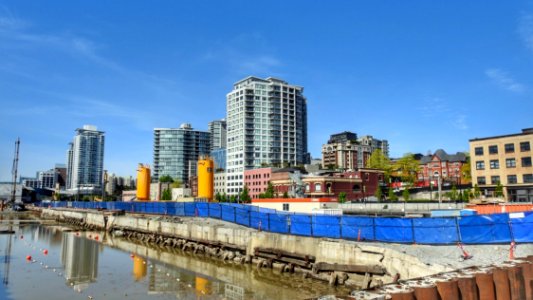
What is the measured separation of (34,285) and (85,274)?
13.6 feet

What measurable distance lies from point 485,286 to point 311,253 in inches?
742

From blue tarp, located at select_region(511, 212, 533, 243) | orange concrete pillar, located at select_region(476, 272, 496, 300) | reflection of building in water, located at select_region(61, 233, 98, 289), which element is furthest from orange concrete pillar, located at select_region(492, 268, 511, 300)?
reflection of building in water, located at select_region(61, 233, 98, 289)

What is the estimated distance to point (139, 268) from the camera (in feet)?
97.0

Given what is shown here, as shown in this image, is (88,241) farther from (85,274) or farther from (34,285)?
(34,285)

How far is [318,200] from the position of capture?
58062 mm

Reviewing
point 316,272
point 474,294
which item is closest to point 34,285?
point 316,272

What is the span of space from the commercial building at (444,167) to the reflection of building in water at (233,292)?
389 ft

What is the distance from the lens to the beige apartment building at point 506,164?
70.3 m

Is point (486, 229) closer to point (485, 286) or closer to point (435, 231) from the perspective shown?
point (435, 231)

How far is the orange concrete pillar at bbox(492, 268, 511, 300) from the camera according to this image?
7660 mm

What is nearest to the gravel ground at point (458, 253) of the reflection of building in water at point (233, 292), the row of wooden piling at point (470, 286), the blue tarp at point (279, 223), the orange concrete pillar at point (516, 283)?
the blue tarp at point (279, 223)

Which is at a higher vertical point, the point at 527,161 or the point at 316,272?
the point at 527,161

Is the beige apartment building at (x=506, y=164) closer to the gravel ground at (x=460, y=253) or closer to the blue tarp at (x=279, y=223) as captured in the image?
the gravel ground at (x=460, y=253)

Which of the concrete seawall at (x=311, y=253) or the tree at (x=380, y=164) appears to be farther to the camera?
the tree at (x=380, y=164)
